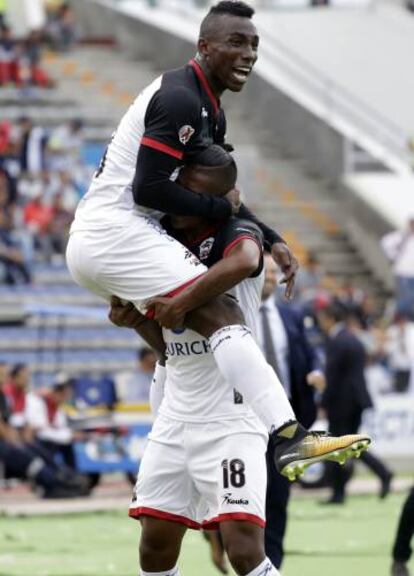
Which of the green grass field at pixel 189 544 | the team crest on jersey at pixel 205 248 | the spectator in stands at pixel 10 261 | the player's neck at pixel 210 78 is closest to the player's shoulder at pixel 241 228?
the team crest on jersey at pixel 205 248

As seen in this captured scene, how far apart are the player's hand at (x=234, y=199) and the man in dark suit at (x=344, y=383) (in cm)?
1114

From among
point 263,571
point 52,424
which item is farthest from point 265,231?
point 52,424

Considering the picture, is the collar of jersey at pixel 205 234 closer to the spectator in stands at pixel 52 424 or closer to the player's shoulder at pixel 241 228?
the player's shoulder at pixel 241 228

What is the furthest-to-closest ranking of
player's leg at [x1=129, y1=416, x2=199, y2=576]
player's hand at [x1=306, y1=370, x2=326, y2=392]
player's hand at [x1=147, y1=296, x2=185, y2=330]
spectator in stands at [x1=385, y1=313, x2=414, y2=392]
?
1. spectator in stands at [x1=385, y1=313, x2=414, y2=392]
2. player's hand at [x1=306, y1=370, x2=326, y2=392]
3. player's leg at [x1=129, y1=416, x2=199, y2=576]
4. player's hand at [x1=147, y1=296, x2=185, y2=330]

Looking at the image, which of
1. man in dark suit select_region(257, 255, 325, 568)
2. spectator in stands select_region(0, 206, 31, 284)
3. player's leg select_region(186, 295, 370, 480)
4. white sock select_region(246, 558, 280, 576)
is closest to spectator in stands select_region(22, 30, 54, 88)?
spectator in stands select_region(0, 206, 31, 284)

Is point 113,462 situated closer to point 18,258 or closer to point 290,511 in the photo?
point 290,511

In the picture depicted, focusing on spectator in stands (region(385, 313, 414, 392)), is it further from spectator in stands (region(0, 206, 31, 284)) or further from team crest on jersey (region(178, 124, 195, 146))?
team crest on jersey (region(178, 124, 195, 146))

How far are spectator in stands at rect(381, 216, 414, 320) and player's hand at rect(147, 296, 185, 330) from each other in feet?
65.4

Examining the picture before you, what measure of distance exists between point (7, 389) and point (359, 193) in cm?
1289

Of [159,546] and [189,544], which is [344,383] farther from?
[159,546]

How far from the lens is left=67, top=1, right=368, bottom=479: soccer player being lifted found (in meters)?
7.71

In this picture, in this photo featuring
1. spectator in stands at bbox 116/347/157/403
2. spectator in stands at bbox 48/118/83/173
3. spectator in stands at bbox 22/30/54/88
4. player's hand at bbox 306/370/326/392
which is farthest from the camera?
spectator in stands at bbox 22/30/54/88

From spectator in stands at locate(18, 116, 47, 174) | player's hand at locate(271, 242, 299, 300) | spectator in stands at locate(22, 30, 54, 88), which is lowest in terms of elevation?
spectator in stands at locate(22, 30, 54, 88)

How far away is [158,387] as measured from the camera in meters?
8.62
